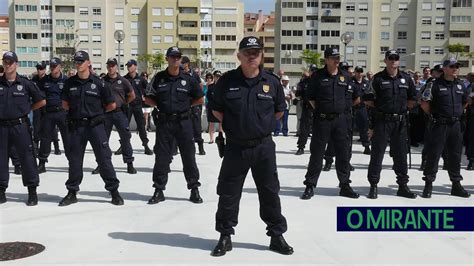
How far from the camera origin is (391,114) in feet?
27.0

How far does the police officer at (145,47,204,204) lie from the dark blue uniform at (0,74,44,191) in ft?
5.49

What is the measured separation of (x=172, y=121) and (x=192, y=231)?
192 cm

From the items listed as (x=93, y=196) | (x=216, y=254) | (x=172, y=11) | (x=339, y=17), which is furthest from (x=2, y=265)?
(x=172, y=11)

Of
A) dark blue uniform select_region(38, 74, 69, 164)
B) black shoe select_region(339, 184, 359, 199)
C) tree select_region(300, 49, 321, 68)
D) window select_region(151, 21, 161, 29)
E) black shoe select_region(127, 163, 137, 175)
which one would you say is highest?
window select_region(151, 21, 161, 29)

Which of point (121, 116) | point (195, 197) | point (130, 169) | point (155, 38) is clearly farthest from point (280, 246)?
point (155, 38)

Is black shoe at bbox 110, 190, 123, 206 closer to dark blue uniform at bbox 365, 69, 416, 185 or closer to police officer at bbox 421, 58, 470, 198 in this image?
dark blue uniform at bbox 365, 69, 416, 185

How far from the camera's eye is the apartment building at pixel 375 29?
279ft

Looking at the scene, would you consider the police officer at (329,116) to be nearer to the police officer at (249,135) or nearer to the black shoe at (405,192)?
the black shoe at (405,192)

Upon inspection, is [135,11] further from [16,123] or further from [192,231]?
[192,231]

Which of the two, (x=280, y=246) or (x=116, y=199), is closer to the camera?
(x=280, y=246)

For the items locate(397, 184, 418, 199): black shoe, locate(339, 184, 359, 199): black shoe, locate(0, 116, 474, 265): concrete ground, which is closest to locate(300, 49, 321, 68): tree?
locate(0, 116, 474, 265): concrete ground

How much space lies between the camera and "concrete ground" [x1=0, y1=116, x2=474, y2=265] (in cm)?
551

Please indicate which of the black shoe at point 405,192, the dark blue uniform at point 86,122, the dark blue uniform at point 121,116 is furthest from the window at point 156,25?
the black shoe at point 405,192

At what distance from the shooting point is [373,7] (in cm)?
8681
